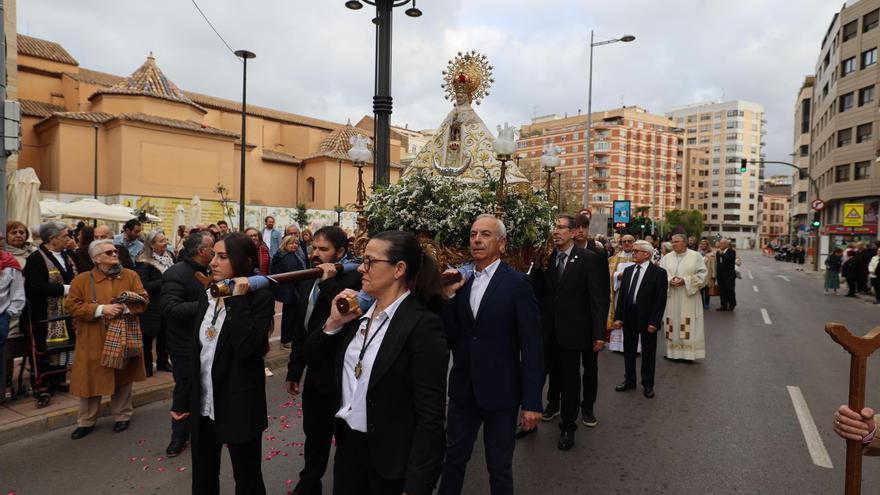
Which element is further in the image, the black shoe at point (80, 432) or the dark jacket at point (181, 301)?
the black shoe at point (80, 432)

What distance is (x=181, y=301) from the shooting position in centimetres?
412

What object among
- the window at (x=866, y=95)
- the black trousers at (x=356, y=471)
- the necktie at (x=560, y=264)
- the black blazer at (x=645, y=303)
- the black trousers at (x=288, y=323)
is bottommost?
the black trousers at (x=288, y=323)

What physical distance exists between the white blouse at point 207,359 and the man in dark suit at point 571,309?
2.99 meters

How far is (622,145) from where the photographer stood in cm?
8194

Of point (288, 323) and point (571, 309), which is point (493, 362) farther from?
point (288, 323)

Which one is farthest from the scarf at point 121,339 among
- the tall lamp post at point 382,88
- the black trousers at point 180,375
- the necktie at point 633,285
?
the necktie at point 633,285

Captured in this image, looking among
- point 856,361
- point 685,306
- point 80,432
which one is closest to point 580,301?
point 856,361

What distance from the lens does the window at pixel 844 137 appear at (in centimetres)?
3631

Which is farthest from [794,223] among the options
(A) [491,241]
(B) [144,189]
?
(A) [491,241]

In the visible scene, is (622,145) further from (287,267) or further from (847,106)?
(287,267)

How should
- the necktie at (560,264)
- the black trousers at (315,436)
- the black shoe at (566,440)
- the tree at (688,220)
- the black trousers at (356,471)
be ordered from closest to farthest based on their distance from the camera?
1. the black trousers at (356,471)
2. the black trousers at (315,436)
3. the black shoe at (566,440)
4. the necktie at (560,264)
5. the tree at (688,220)

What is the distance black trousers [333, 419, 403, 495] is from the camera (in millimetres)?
2391

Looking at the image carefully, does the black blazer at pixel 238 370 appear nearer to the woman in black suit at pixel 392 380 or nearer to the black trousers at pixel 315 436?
the woman in black suit at pixel 392 380

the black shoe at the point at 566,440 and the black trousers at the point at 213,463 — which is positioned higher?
the black trousers at the point at 213,463
